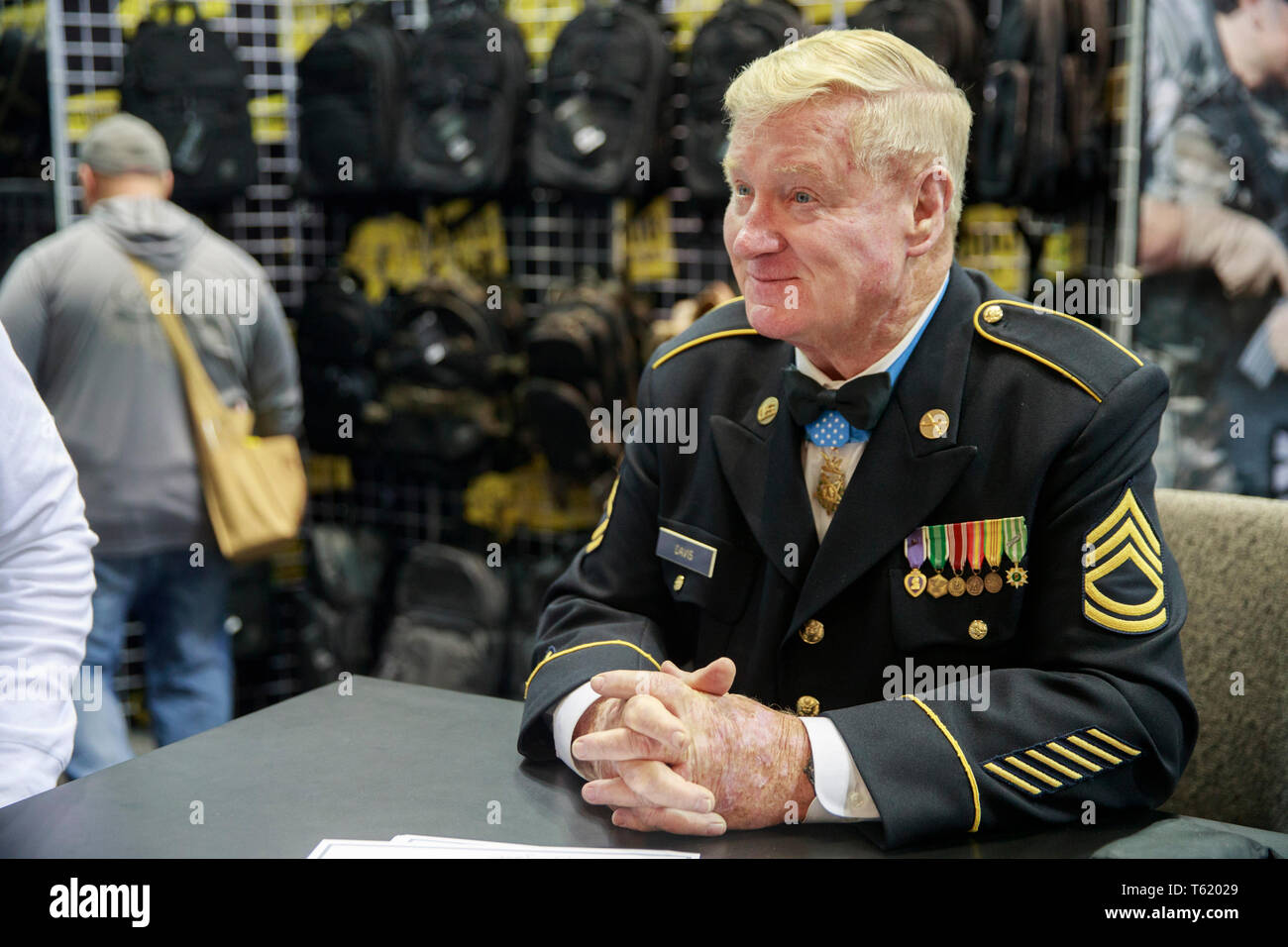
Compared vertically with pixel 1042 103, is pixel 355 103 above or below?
above

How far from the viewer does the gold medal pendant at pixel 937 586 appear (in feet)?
5.26

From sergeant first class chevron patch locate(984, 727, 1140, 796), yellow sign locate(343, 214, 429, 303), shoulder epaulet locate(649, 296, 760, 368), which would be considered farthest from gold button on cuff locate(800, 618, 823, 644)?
yellow sign locate(343, 214, 429, 303)

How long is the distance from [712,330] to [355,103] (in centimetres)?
318

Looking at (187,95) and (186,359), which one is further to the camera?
(187,95)

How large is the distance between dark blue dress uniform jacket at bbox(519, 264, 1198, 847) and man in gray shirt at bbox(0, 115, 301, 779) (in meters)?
2.18

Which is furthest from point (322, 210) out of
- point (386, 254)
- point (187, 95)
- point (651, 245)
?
point (651, 245)

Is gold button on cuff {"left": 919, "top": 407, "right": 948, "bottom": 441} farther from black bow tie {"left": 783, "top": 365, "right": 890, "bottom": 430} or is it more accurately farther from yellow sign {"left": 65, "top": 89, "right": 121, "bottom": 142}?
yellow sign {"left": 65, "top": 89, "right": 121, "bottom": 142}

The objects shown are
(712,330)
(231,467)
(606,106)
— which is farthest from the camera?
(606,106)

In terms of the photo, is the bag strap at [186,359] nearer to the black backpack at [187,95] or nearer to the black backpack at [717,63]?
the black backpack at [187,95]

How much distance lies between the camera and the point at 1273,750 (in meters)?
1.73

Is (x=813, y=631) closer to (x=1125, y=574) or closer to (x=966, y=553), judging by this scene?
(x=966, y=553)

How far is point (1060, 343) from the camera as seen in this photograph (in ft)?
5.48

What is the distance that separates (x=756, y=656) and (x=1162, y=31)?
7.46ft
